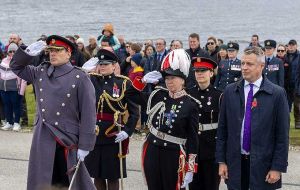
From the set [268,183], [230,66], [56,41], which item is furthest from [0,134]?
[268,183]

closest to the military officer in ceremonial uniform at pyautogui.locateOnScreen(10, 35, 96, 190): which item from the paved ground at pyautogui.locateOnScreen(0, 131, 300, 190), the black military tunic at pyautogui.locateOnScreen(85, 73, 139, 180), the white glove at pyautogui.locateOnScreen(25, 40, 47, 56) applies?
the white glove at pyautogui.locateOnScreen(25, 40, 47, 56)

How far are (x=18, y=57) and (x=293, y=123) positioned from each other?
866 cm

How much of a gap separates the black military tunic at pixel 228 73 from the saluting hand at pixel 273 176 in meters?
5.84

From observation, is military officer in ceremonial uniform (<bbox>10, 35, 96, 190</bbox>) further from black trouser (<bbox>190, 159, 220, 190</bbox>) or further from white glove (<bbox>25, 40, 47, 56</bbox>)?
black trouser (<bbox>190, 159, 220, 190</bbox>)

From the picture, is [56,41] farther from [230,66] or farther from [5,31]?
[5,31]

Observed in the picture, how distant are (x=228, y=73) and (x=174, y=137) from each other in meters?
5.52

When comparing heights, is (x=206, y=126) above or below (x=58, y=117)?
below

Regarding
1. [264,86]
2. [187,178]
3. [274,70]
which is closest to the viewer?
[264,86]

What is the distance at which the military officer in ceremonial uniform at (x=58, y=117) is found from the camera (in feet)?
22.5

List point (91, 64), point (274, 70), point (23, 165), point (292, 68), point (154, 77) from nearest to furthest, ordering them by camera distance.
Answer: point (154, 77), point (91, 64), point (23, 165), point (274, 70), point (292, 68)

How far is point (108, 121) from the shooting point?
790cm

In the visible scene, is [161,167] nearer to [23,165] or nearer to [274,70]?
[23,165]

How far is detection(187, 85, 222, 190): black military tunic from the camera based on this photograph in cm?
744

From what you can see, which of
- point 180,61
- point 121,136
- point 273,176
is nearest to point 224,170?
point 273,176
